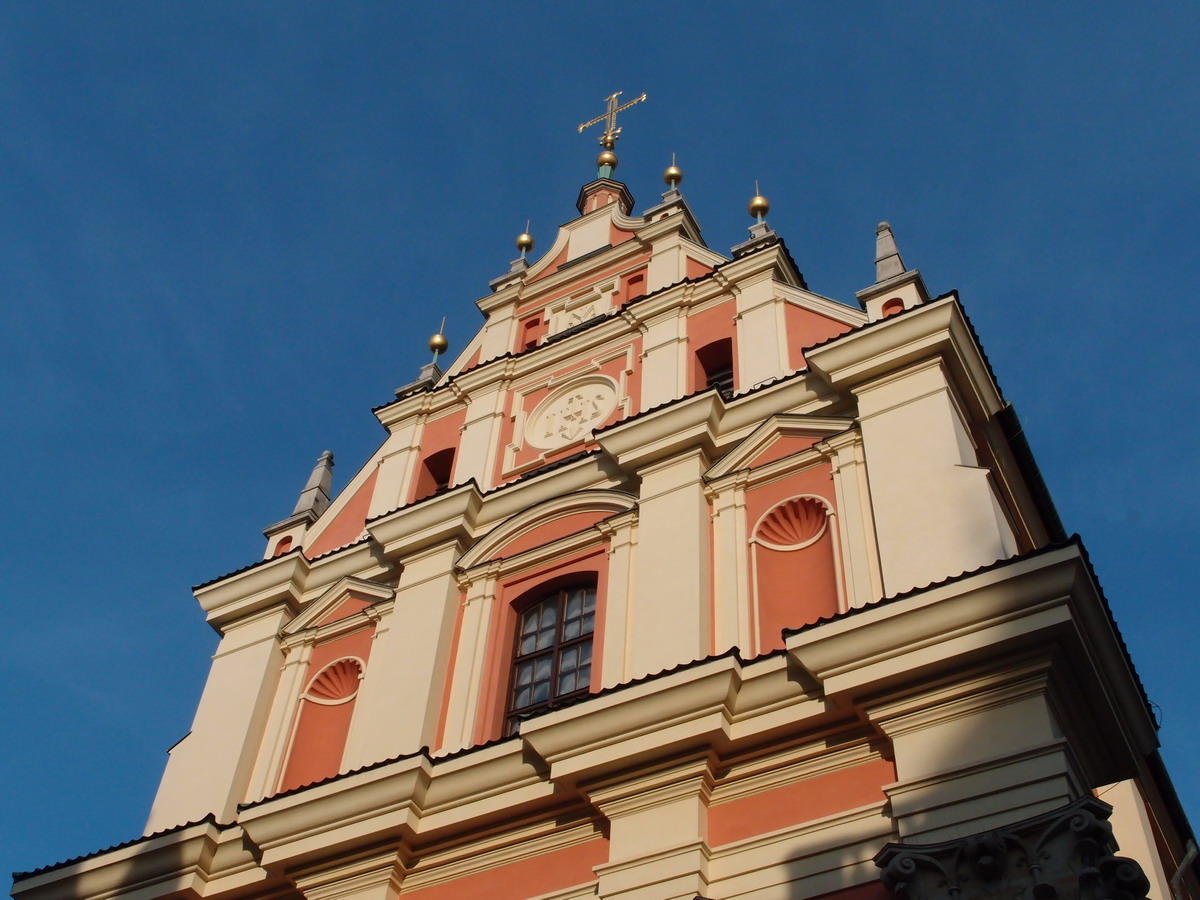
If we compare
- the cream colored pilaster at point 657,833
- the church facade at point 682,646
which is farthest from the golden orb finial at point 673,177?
the cream colored pilaster at point 657,833

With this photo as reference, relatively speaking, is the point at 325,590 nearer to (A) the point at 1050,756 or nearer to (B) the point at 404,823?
(B) the point at 404,823

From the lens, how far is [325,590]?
1730 cm

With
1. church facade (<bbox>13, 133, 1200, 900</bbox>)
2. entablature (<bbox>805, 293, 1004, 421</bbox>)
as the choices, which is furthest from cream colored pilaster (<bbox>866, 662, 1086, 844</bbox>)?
entablature (<bbox>805, 293, 1004, 421</bbox>)

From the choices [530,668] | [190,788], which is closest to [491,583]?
[530,668]

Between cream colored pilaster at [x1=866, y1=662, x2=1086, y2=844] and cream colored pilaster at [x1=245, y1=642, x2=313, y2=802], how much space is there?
7.36m

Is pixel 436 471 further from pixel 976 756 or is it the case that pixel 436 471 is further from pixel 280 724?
pixel 976 756

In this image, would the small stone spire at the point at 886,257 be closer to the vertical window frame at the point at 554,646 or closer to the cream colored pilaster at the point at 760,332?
the cream colored pilaster at the point at 760,332

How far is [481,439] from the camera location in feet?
60.3

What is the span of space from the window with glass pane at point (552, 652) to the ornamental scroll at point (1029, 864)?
486 centimetres

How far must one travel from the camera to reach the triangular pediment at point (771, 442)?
48.5ft

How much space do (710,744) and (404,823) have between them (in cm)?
306

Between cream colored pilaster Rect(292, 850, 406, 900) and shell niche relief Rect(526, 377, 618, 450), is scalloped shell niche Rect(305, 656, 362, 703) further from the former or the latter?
shell niche relief Rect(526, 377, 618, 450)

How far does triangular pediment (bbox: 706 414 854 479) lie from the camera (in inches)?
582

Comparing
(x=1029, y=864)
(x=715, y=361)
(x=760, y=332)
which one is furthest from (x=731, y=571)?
(x=1029, y=864)
